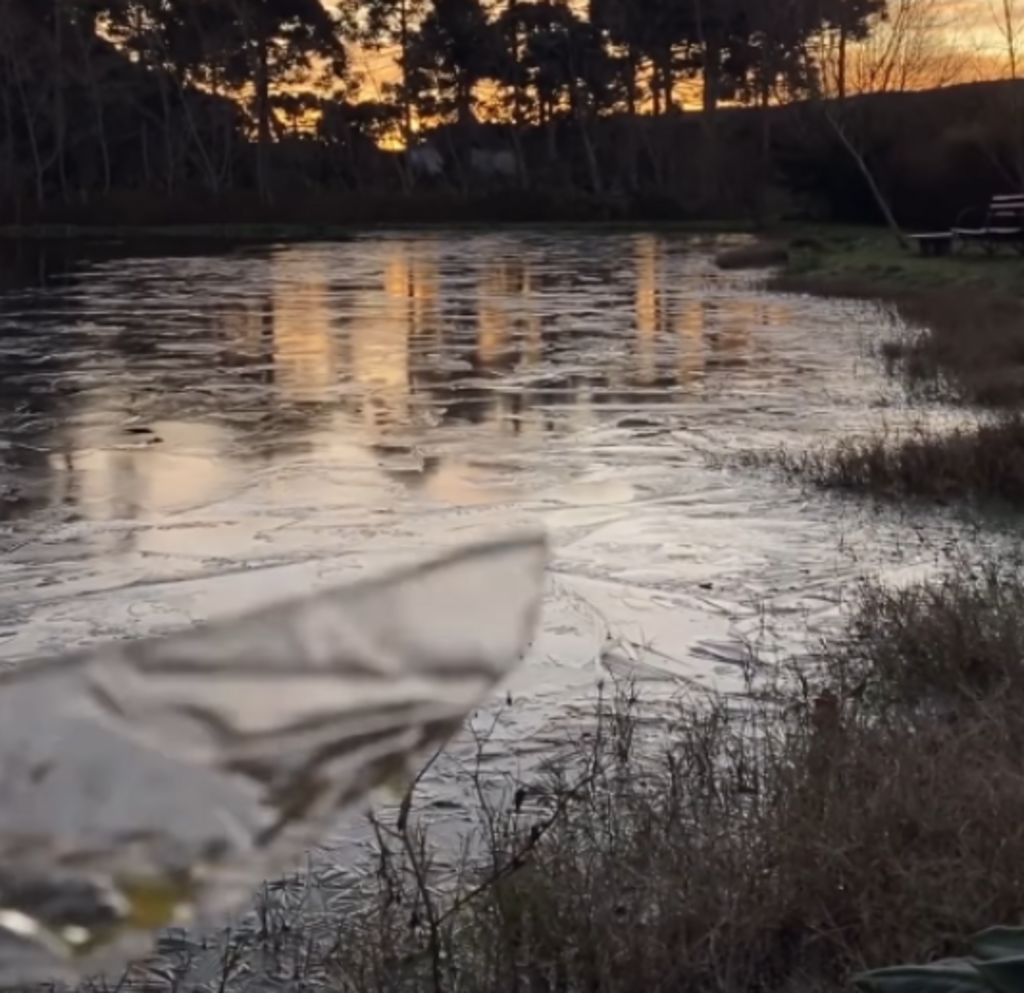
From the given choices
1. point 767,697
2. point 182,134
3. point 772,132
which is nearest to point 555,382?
point 767,697

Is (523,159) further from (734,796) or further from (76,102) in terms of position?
(734,796)

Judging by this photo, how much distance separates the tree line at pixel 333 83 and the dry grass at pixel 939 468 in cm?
3963

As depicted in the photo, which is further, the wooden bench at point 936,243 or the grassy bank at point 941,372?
the wooden bench at point 936,243

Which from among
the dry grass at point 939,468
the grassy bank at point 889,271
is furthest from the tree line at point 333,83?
the dry grass at point 939,468

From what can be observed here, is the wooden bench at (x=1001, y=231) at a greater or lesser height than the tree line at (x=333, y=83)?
lesser

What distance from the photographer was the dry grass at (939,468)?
8148 mm

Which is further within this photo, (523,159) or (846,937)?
Answer: (523,159)

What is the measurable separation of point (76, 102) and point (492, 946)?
49962mm

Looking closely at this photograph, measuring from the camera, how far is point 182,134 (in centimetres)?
5078

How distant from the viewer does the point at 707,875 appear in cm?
360

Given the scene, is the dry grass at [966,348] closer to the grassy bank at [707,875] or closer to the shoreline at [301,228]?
the grassy bank at [707,875]

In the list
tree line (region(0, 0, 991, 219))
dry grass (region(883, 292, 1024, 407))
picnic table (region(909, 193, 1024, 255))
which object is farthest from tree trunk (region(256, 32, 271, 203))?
dry grass (region(883, 292, 1024, 407))

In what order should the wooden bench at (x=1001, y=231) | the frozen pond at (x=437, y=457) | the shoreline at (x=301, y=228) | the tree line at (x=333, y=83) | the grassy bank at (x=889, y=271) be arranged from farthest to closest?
→ the tree line at (x=333, y=83), the shoreline at (x=301, y=228), the wooden bench at (x=1001, y=231), the grassy bank at (x=889, y=271), the frozen pond at (x=437, y=457)

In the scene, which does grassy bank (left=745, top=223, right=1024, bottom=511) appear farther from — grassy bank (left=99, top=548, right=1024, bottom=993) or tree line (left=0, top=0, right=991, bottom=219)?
tree line (left=0, top=0, right=991, bottom=219)
